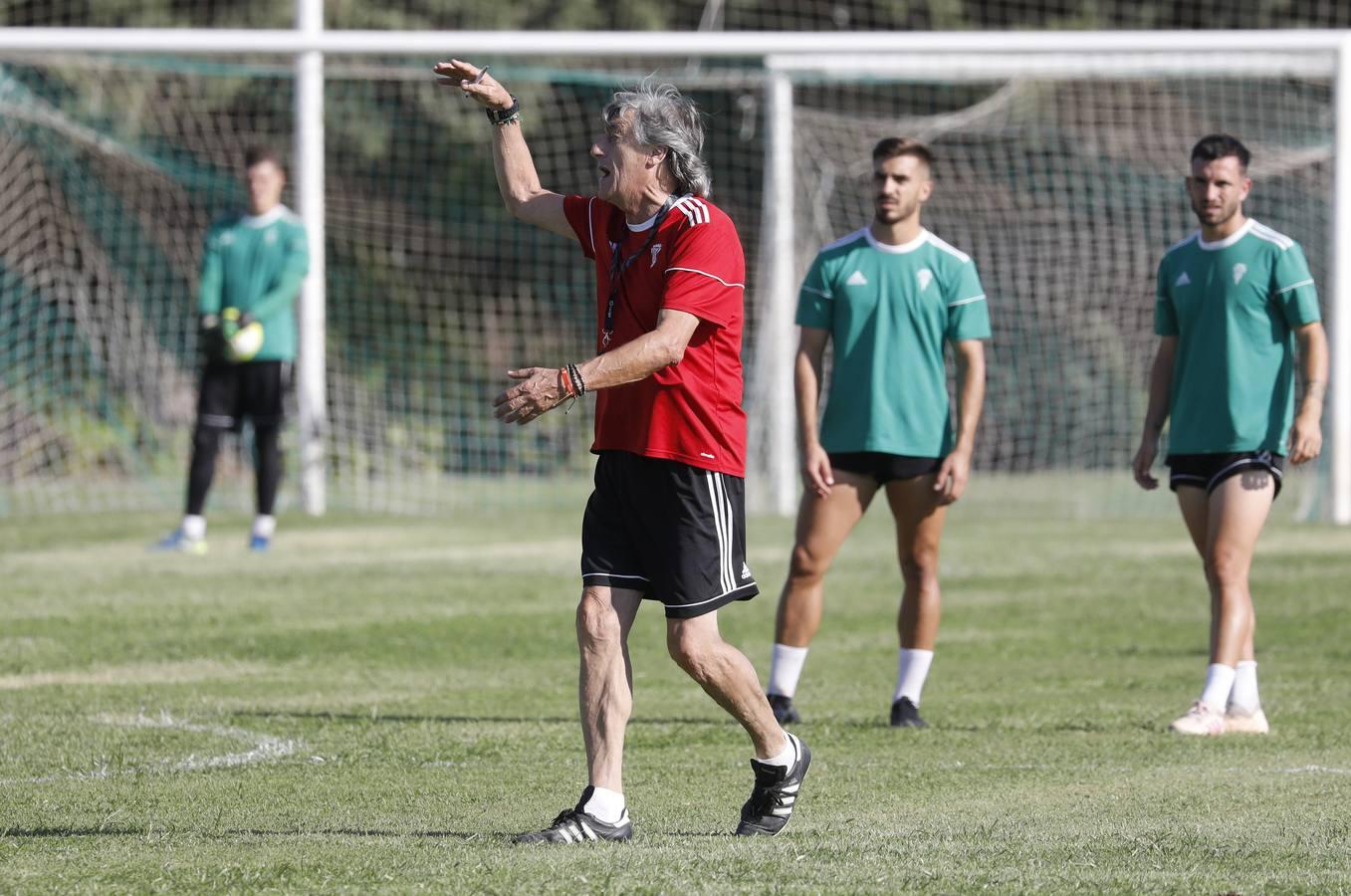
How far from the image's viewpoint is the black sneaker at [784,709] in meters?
7.80

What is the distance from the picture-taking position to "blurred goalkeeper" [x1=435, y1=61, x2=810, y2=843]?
533 centimetres

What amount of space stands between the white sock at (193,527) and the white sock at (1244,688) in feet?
26.1

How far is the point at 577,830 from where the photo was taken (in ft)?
17.2

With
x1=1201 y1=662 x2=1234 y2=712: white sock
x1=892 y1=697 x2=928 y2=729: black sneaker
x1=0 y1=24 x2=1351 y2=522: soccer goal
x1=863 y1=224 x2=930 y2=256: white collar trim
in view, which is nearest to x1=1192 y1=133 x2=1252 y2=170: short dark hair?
x1=863 y1=224 x2=930 y2=256: white collar trim

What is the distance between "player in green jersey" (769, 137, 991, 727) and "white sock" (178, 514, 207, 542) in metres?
6.80

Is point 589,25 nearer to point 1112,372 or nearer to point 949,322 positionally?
point 1112,372

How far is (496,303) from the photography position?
25562 millimetres

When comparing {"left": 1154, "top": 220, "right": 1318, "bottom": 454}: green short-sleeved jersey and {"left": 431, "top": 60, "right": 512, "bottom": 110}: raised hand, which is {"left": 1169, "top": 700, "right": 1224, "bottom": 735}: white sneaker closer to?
{"left": 1154, "top": 220, "right": 1318, "bottom": 454}: green short-sleeved jersey

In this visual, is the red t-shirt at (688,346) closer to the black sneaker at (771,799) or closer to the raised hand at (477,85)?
the raised hand at (477,85)

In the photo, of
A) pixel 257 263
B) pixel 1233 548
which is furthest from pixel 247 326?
pixel 1233 548

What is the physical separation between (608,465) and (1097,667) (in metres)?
4.72

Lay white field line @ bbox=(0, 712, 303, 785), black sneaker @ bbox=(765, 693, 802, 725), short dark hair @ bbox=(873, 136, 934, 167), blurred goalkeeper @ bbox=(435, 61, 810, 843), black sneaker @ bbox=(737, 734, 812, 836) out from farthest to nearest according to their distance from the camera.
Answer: black sneaker @ bbox=(765, 693, 802, 725) < short dark hair @ bbox=(873, 136, 934, 167) < white field line @ bbox=(0, 712, 303, 785) < black sneaker @ bbox=(737, 734, 812, 836) < blurred goalkeeper @ bbox=(435, 61, 810, 843)

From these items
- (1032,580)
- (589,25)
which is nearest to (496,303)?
(589,25)

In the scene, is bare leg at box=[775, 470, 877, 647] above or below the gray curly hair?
below
